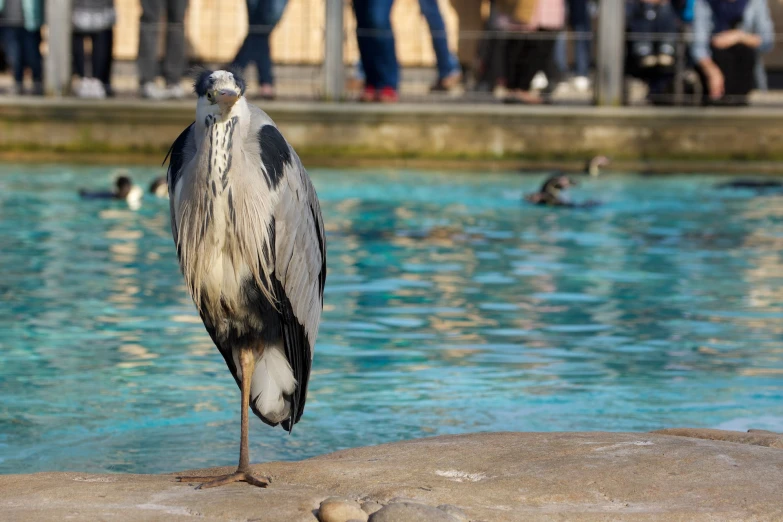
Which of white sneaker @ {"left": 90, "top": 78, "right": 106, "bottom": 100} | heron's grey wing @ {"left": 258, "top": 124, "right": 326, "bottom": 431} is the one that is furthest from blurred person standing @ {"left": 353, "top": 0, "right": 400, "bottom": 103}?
heron's grey wing @ {"left": 258, "top": 124, "right": 326, "bottom": 431}

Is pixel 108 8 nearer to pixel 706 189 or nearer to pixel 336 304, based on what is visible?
pixel 706 189

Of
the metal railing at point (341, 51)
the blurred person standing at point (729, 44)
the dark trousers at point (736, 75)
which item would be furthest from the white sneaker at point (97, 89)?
the dark trousers at point (736, 75)

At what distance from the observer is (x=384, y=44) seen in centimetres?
1709

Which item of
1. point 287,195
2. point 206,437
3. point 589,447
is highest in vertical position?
point 287,195

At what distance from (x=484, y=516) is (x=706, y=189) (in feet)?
39.4

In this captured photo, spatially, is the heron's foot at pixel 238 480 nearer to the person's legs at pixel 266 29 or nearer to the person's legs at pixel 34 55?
the person's legs at pixel 266 29

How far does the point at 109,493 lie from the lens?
474 centimetres

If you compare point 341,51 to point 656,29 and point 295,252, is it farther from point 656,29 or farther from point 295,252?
point 295,252

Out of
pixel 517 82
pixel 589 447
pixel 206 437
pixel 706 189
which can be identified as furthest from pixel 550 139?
pixel 589 447

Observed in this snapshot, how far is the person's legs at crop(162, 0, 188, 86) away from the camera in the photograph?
17.2 meters

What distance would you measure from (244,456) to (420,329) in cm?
440

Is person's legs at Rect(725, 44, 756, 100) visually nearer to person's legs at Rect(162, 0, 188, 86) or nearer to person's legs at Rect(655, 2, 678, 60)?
person's legs at Rect(655, 2, 678, 60)

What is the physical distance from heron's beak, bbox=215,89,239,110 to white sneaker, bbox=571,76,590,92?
15570 millimetres

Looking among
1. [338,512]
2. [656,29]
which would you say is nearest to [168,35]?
[656,29]
